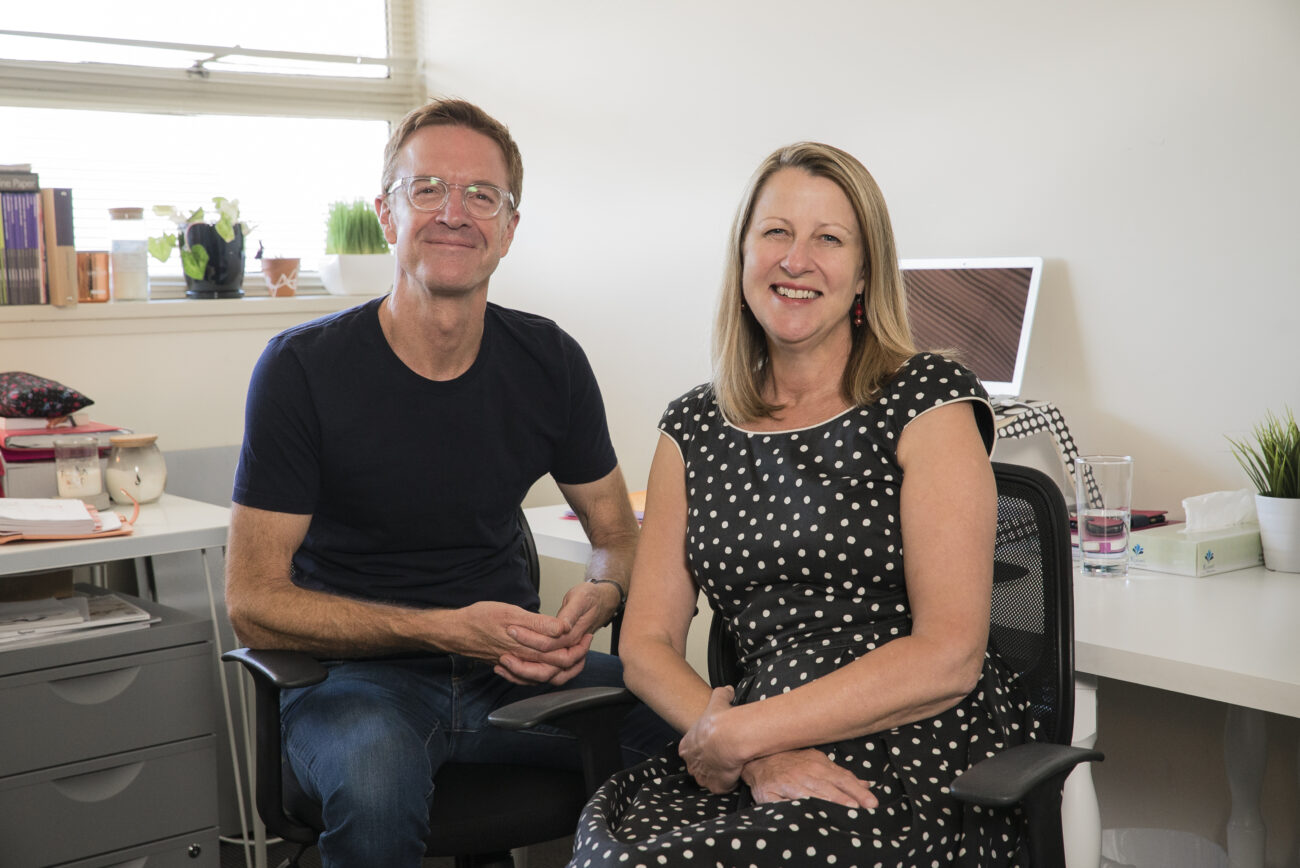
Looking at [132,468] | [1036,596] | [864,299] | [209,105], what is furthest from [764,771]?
[209,105]

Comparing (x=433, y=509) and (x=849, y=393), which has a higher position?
(x=849, y=393)

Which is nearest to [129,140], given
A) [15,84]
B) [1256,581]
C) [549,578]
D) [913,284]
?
[15,84]

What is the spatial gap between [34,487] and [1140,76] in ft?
6.96

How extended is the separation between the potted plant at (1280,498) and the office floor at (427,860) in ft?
4.86

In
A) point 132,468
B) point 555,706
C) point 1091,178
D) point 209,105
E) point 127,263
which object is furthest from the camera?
point 209,105

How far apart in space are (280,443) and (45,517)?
1.85 ft

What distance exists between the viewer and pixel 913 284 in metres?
2.37

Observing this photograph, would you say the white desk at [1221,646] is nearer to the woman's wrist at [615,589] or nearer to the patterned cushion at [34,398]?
the woman's wrist at [615,589]

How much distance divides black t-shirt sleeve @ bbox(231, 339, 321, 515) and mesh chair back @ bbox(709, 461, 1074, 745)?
36.7 inches

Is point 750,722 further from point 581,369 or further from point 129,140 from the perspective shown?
point 129,140

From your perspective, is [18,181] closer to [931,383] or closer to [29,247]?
[29,247]

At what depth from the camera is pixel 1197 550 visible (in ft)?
6.08

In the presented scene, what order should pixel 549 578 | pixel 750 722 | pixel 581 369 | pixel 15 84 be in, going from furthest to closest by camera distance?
pixel 549 578 < pixel 15 84 < pixel 581 369 < pixel 750 722

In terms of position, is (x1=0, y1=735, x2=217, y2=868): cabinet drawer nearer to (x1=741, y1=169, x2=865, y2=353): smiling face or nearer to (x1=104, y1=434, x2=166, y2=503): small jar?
(x1=104, y1=434, x2=166, y2=503): small jar
